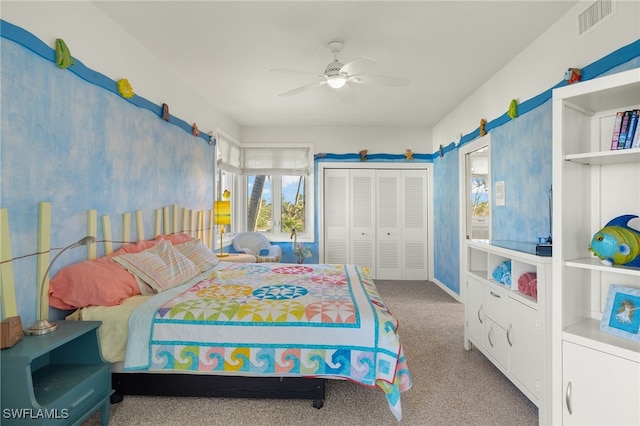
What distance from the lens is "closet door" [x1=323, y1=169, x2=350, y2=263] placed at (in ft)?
18.9

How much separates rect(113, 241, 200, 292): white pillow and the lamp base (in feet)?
2.04

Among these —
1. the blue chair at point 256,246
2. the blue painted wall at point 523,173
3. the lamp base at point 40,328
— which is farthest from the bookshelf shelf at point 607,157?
the blue chair at point 256,246

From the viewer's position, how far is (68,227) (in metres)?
2.12

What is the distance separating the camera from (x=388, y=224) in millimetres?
5781

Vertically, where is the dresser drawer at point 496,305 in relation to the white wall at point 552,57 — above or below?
below

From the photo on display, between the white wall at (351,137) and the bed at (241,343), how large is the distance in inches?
150

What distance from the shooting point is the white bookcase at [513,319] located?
1.95 m

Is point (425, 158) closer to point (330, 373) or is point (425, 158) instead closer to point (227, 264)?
point (227, 264)

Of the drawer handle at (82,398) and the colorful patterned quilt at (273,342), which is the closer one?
the drawer handle at (82,398)

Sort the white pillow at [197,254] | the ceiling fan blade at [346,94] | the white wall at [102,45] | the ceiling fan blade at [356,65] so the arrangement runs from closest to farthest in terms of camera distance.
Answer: the white wall at [102,45], the ceiling fan blade at [356,65], the white pillow at [197,254], the ceiling fan blade at [346,94]

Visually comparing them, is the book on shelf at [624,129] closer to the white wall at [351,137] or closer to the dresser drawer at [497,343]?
the dresser drawer at [497,343]

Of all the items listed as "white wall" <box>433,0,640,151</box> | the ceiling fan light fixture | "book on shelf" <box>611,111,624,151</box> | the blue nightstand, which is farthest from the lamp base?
"white wall" <box>433,0,640,151</box>

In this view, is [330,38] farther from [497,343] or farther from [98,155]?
[497,343]

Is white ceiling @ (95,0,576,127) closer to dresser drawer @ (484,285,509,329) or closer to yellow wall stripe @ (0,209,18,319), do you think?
yellow wall stripe @ (0,209,18,319)
